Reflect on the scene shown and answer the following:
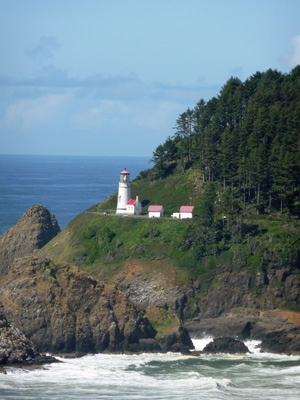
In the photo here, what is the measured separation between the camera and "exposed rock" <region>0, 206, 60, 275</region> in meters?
137

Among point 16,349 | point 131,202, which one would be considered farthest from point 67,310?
point 131,202

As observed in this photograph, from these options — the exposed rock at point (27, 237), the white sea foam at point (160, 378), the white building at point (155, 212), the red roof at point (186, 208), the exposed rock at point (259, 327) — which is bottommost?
the white sea foam at point (160, 378)

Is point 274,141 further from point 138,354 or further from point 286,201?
point 138,354

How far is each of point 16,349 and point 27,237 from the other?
158 feet

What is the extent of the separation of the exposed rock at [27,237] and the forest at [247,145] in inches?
696

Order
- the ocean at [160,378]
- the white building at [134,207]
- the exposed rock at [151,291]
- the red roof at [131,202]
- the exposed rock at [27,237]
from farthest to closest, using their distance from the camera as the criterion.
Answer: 1. the exposed rock at [27,237]
2. the red roof at [131,202]
3. the white building at [134,207]
4. the exposed rock at [151,291]
5. the ocean at [160,378]

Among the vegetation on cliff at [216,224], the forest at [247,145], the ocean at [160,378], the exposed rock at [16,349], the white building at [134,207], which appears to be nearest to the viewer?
the ocean at [160,378]

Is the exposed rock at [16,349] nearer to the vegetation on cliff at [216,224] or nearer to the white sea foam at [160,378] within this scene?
the white sea foam at [160,378]

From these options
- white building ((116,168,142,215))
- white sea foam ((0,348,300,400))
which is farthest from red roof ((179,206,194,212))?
white sea foam ((0,348,300,400))

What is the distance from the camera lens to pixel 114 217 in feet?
432

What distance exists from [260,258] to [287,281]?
4.32 meters

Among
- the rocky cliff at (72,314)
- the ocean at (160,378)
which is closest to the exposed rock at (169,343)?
the rocky cliff at (72,314)

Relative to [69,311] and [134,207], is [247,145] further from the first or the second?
[69,311]

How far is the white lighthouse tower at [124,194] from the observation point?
134 m
